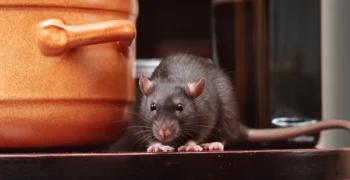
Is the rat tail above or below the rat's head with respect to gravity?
below

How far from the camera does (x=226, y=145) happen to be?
105cm

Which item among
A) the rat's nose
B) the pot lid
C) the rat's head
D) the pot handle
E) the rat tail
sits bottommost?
the rat tail

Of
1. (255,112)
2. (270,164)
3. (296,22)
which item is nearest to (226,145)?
(255,112)

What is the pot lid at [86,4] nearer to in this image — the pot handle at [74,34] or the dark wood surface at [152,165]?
the pot handle at [74,34]

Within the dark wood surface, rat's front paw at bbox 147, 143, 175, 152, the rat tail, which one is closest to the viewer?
the dark wood surface

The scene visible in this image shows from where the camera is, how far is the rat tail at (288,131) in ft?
3.33

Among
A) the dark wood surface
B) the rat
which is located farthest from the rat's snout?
the dark wood surface

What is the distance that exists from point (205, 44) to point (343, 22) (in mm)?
244

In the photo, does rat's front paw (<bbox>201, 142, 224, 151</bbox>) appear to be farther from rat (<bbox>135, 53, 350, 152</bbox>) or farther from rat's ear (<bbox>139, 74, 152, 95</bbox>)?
rat's ear (<bbox>139, 74, 152, 95</bbox>)

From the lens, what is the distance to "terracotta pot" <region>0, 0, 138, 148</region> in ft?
2.57

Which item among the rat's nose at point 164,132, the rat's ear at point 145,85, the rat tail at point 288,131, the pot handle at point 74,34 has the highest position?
the pot handle at point 74,34

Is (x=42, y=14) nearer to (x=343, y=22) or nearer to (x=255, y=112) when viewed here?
(x=255, y=112)

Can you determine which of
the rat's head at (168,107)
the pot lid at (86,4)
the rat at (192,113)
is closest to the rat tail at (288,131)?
the rat at (192,113)

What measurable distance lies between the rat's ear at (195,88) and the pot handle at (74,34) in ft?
0.63
